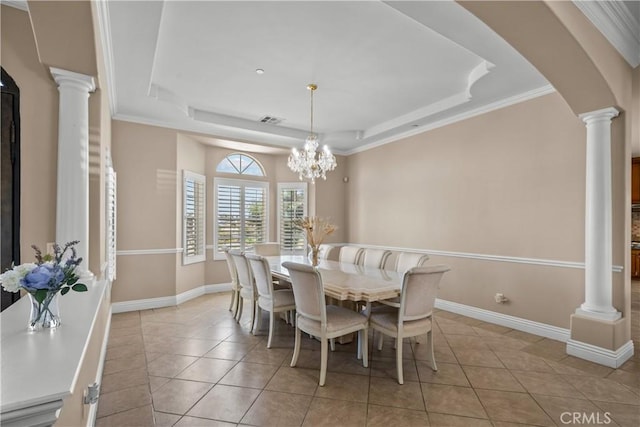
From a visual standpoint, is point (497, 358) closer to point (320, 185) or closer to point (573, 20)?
point (573, 20)

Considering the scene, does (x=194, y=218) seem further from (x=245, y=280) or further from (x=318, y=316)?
(x=318, y=316)

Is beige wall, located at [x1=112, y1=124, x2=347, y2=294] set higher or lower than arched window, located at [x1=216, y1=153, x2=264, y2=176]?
lower

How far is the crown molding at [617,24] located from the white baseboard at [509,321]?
2.91 meters

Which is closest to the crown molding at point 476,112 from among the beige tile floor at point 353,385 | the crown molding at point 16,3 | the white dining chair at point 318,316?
the beige tile floor at point 353,385

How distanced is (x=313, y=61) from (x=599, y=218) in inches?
128

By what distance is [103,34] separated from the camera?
259cm

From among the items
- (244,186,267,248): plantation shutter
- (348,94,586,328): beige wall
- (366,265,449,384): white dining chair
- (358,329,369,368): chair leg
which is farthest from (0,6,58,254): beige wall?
(348,94,586,328): beige wall

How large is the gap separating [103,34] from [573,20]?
12.0 feet

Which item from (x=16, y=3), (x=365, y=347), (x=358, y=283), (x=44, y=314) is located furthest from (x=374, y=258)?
(x=16, y=3)

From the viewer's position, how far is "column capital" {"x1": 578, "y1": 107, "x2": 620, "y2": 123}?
9.82ft

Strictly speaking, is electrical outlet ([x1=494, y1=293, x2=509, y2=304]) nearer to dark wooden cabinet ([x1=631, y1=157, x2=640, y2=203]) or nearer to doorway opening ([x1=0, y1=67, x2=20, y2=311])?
doorway opening ([x1=0, y1=67, x2=20, y2=311])

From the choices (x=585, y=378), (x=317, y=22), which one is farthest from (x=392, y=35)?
(x=585, y=378)

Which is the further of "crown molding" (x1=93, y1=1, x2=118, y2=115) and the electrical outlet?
the electrical outlet

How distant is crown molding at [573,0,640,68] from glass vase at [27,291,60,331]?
383 cm
